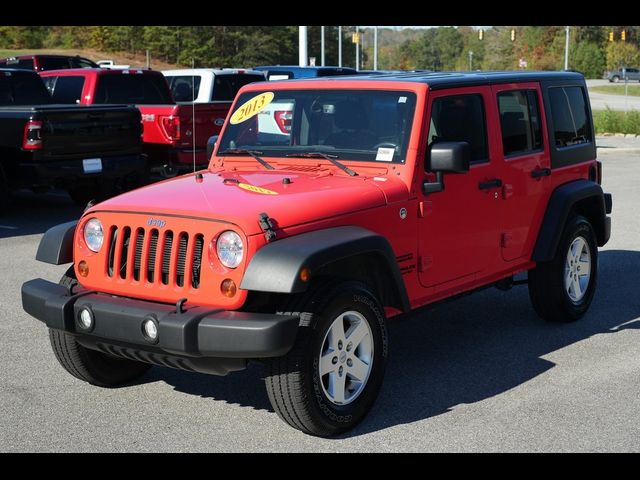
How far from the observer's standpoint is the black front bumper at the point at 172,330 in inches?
176

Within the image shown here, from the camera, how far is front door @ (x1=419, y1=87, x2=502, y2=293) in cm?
577

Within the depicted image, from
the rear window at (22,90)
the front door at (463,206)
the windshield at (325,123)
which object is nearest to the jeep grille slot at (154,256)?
the windshield at (325,123)

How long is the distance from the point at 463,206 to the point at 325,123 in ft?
3.34

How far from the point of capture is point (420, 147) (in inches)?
223

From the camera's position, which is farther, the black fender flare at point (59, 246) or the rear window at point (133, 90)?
the rear window at point (133, 90)

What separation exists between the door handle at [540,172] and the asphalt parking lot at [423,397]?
1161 mm

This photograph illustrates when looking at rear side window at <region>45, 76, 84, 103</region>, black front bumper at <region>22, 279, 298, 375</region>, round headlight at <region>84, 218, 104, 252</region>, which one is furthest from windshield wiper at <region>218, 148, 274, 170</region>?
rear side window at <region>45, 76, 84, 103</region>

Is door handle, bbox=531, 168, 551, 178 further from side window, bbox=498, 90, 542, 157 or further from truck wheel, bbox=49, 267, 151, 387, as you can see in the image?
truck wheel, bbox=49, 267, 151, 387

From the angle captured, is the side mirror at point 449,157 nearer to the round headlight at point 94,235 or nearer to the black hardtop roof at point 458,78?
the black hardtop roof at point 458,78

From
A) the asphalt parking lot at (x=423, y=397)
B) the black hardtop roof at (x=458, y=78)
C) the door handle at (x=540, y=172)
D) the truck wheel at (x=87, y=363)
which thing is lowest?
the asphalt parking lot at (x=423, y=397)
